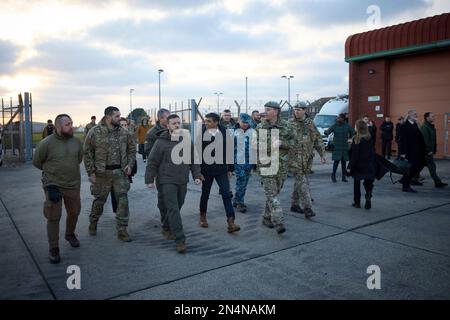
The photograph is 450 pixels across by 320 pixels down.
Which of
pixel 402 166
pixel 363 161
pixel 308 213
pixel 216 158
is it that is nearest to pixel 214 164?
pixel 216 158

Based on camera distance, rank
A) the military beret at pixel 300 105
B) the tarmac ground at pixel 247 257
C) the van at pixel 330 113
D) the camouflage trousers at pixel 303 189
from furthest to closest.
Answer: the van at pixel 330 113
the military beret at pixel 300 105
the camouflage trousers at pixel 303 189
the tarmac ground at pixel 247 257

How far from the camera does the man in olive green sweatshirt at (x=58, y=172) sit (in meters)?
4.65

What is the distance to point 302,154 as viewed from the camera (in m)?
6.34

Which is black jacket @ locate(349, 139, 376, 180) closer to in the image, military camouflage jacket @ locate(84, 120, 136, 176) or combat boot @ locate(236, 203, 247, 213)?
combat boot @ locate(236, 203, 247, 213)

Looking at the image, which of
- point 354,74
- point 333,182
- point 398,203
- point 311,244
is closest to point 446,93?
point 354,74

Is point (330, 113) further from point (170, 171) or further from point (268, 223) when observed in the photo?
point (170, 171)

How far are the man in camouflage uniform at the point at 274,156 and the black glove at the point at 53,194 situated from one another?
108 inches

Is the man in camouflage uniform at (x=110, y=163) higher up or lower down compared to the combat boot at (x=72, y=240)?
higher up

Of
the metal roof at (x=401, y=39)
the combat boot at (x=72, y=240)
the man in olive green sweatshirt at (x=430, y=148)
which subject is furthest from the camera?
the metal roof at (x=401, y=39)

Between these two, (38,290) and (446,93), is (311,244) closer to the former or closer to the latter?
(38,290)

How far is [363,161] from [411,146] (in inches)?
102

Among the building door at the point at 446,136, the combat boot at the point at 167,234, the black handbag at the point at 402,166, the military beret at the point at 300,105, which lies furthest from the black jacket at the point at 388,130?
the combat boot at the point at 167,234

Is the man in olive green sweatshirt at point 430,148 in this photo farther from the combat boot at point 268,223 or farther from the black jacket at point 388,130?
the black jacket at point 388,130
